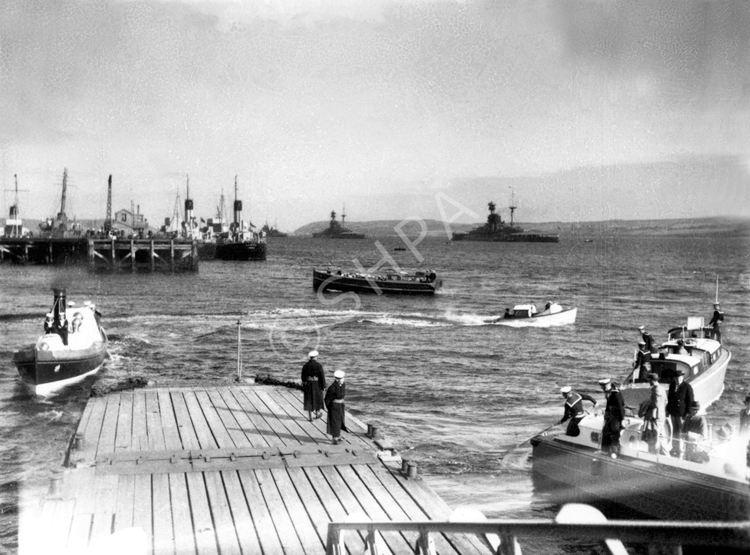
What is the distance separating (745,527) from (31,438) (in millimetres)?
22209

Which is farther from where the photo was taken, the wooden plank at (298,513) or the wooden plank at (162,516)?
the wooden plank at (298,513)

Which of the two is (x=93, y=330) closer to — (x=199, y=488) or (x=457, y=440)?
(x=457, y=440)

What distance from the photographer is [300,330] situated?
4925 cm

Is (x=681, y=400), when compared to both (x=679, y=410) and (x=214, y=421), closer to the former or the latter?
(x=679, y=410)

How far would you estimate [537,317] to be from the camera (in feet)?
169

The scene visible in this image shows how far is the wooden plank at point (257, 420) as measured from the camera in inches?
513

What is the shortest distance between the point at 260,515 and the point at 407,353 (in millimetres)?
30479

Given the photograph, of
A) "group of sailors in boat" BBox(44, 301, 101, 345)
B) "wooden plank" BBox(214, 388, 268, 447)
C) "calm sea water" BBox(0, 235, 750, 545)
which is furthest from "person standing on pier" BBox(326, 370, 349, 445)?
"group of sailors in boat" BBox(44, 301, 101, 345)

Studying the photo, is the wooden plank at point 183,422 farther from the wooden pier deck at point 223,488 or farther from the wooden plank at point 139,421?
the wooden plank at point 139,421

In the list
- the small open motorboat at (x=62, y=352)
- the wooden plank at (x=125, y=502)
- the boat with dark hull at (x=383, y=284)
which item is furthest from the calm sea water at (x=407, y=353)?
the wooden plank at (x=125, y=502)

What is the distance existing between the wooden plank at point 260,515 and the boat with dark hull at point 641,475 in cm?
823

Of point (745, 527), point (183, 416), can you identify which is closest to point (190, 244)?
point (183, 416)

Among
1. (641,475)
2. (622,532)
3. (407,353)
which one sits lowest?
(407,353)

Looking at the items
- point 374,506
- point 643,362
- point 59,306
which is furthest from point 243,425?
point 59,306
